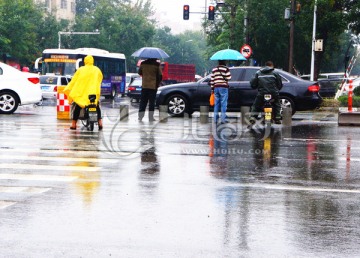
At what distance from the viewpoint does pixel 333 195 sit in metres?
8.73

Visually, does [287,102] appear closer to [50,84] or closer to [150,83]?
[150,83]

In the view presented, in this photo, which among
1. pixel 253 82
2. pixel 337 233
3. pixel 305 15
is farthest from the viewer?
pixel 305 15

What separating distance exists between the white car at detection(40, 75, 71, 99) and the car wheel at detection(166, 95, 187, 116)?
1730 cm

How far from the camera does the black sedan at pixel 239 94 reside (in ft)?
75.2

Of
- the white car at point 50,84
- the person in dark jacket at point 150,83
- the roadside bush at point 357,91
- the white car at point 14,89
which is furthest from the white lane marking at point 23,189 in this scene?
the white car at point 50,84

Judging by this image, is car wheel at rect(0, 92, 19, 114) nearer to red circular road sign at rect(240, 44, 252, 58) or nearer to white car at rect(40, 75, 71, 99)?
white car at rect(40, 75, 71, 99)

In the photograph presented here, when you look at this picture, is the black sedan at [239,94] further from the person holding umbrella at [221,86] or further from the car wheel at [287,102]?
the person holding umbrella at [221,86]

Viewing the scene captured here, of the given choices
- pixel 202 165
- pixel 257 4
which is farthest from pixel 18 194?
pixel 257 4

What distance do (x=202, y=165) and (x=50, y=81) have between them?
30.9 metres

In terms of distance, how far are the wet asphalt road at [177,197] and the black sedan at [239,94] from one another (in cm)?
757

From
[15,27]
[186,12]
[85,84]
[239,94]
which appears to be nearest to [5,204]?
[85,84]

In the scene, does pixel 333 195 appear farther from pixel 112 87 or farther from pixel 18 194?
pixel 112 87

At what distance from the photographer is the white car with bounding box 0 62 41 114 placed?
23.6 m

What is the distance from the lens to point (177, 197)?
8.41 m
